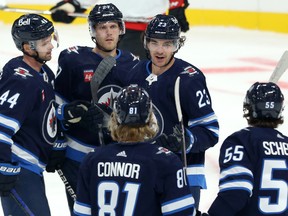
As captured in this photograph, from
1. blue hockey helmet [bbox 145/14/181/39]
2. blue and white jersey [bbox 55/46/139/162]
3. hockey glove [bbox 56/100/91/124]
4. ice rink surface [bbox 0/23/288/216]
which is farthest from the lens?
ice rink surface [bbox 0/23/288/216]

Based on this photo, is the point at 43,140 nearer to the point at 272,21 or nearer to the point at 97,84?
the point at 97,84

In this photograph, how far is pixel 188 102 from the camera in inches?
119

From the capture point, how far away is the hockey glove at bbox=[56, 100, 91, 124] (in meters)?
3.20

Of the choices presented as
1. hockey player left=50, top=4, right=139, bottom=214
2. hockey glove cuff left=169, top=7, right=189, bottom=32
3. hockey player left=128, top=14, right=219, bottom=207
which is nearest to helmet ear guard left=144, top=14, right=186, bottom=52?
hockey player left=128, top=14, right=219, bottom=207

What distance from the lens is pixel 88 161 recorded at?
8.02 feet

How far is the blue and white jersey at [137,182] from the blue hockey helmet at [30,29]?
0.90 m

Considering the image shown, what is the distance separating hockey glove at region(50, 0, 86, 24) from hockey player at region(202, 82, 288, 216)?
8.02ft

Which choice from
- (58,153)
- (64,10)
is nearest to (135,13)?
(64,10)

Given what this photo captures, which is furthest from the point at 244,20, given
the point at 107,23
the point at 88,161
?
the point at 88,161

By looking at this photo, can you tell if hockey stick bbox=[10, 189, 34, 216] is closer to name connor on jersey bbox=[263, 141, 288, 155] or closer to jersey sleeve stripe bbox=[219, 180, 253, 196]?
jersey sleeve stripe bbox=[219, 180, 253, 196]

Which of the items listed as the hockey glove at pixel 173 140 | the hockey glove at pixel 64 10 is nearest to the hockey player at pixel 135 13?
the hockey glove at pixel 64 10

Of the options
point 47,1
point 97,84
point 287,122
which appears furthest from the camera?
point 47,1

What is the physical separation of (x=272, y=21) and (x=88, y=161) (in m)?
7.34

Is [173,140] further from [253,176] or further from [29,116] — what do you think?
[29,116]
